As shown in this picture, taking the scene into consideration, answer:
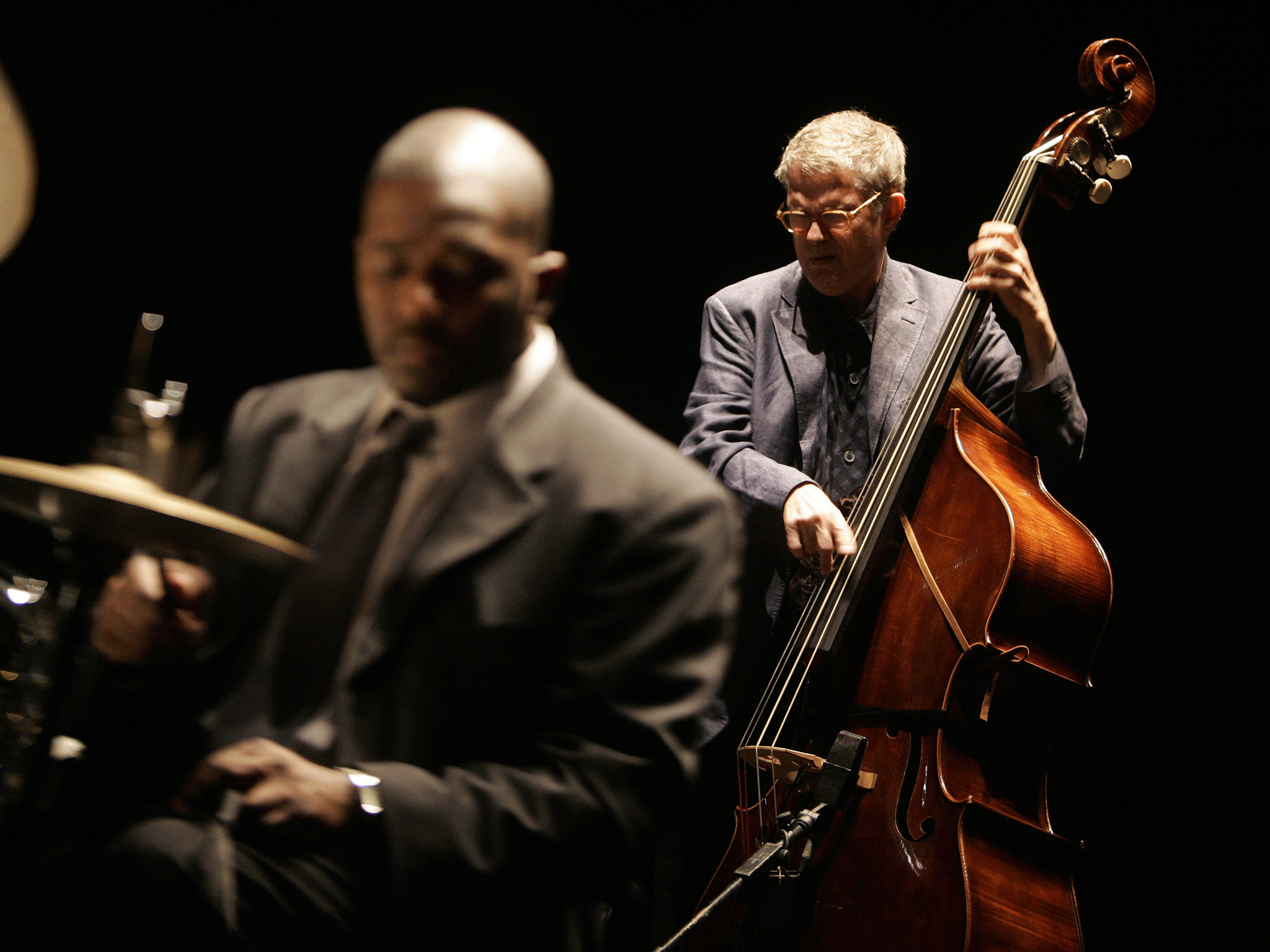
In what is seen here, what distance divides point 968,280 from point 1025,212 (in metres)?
0.18

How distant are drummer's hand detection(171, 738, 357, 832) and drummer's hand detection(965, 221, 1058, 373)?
1245mm

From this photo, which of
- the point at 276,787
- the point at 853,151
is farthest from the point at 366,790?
the point at 853,151

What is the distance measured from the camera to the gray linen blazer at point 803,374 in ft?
5.24

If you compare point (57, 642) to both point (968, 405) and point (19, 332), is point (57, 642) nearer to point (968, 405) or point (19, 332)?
point (19, 332)

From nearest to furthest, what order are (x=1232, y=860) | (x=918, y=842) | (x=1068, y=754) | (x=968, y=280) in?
(x=918, y=842), (x=968, y=280), (x=1232, y=860), (x=1068, y=754)

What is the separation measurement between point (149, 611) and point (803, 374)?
1.14 meters

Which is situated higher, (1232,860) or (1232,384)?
(1232,384)

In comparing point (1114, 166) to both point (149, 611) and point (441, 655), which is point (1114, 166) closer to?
point (441, 655)

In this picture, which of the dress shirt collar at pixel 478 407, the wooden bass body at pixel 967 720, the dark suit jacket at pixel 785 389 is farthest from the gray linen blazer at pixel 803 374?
the dress shirt collar at pixel 478 407

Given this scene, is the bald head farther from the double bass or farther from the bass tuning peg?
the bass tuning peg

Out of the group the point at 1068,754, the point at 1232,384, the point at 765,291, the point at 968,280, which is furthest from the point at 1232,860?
the point at 765,291

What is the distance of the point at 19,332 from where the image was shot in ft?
4.82

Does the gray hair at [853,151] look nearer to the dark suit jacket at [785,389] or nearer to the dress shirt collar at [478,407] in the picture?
the dark suit jacket at [785,389]

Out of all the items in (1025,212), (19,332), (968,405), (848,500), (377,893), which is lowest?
(377,893)
